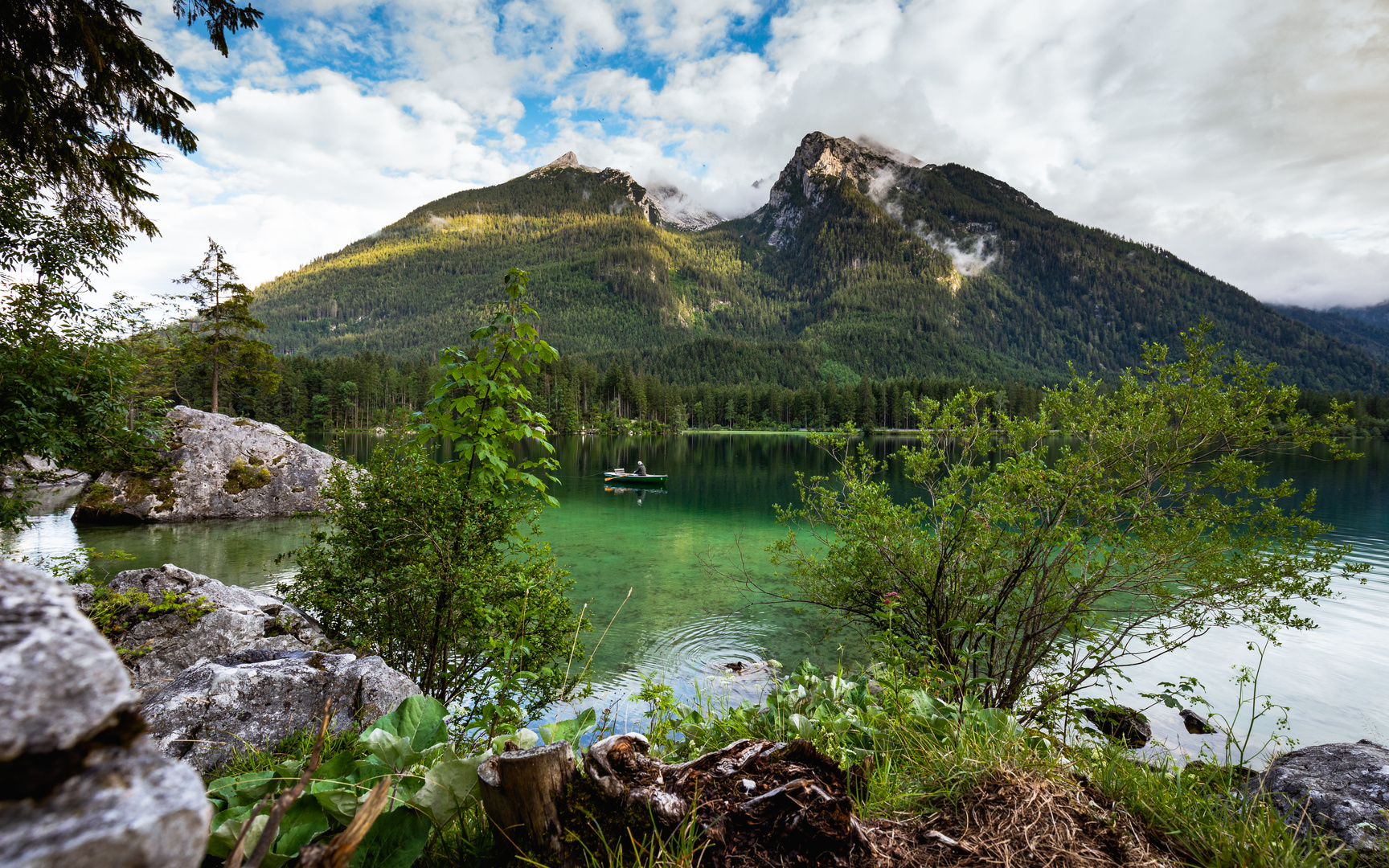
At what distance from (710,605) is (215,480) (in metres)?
18.0

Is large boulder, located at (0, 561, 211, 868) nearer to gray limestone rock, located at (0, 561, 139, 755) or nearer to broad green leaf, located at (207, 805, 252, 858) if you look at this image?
gray limestone rock, located at (0, 561, 139, 755)

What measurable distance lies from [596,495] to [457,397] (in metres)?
24.4

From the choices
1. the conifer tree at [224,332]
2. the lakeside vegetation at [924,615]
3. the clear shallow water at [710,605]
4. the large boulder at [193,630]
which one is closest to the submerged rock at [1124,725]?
the lakeside vegetation at [924,615]

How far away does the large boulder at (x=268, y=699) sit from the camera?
3.23 meters

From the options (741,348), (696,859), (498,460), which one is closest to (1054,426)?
(498,460)

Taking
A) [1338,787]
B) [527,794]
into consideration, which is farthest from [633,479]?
[527,794]

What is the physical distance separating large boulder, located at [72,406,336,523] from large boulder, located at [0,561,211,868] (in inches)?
779

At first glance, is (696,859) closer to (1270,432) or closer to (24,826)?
(24,826)

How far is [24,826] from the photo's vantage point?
587 millimetres

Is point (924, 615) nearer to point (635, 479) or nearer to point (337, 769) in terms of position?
point (337, 769)

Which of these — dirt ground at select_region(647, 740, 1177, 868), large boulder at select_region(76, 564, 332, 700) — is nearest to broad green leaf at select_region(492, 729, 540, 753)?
dirt ground at select_region(647, 740, 1177, 868)

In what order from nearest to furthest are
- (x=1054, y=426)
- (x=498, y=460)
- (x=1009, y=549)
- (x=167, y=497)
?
(x=498, y=460)
(x=1009, y=549)
(x=1054, y=426)
(x=167, y=497)

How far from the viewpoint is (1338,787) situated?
3.36m

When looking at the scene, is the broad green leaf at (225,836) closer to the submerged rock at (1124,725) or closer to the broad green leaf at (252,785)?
the broad green leaf at (252,785)
